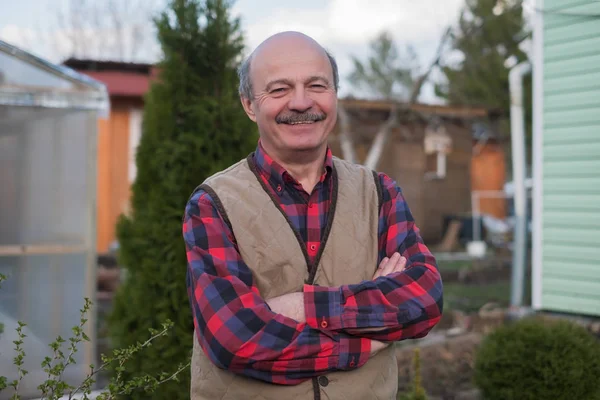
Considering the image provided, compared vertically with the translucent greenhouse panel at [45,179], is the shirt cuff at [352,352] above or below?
below

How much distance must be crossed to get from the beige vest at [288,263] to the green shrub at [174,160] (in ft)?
5.11

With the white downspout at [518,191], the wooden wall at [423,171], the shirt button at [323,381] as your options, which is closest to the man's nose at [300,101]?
the shirt button at [323,381]

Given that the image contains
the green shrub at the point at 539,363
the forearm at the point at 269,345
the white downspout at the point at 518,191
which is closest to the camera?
the forearm at the point at 269,345

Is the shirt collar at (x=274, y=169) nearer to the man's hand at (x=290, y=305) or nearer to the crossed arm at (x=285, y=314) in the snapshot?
the crossed arm at (x=285, y=314)

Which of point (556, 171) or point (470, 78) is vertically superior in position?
point (470, 78)

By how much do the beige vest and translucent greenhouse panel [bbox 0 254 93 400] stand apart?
3195 millimetres

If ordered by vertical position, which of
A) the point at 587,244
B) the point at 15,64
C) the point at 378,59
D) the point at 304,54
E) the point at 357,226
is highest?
the point at 378,59

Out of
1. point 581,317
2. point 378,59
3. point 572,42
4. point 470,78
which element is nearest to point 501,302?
point 581,317

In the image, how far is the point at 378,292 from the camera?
1.94 meters

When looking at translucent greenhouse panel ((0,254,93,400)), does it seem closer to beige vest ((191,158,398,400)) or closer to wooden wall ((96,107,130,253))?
beige vest ((191,158,398,400))

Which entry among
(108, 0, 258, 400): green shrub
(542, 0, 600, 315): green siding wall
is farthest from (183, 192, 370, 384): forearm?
(542, 0, 600, 315): green siding wall

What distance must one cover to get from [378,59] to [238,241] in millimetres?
31693

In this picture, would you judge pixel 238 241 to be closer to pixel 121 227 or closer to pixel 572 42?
pixel 121 227

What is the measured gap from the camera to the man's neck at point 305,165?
2.11 m
